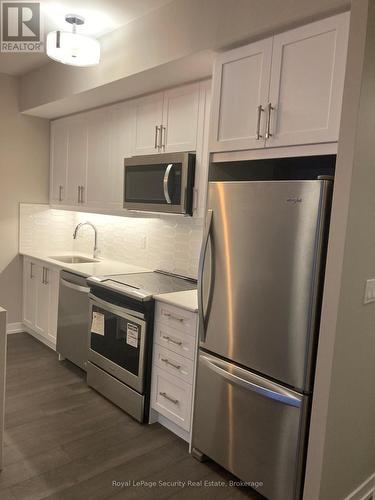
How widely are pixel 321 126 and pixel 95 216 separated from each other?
9.78 feet

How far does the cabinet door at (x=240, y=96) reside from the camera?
81.1 inches

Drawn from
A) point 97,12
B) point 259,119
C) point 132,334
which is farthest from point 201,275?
point 97,12

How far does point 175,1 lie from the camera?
7.94 feet

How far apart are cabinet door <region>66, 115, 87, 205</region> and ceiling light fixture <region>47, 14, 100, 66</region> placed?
4.36ft

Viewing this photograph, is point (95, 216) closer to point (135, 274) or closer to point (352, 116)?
point (135, 274)

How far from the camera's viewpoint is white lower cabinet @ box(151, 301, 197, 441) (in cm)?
244

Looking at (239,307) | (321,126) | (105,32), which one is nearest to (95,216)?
(105,32)

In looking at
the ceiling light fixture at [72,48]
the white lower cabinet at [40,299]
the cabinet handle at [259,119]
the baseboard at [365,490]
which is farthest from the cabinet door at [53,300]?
the baseboard at [365,490]

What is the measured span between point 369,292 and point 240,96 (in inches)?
47.7

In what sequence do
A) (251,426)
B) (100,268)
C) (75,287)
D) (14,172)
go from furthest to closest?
(14,172), (100,268), (75,287), (251,426)

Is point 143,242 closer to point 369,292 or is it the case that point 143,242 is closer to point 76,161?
point 76,161

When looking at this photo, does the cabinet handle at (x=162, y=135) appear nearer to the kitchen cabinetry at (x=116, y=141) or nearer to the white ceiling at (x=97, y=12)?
the kitchen cabinetry at (x=116, y=141)

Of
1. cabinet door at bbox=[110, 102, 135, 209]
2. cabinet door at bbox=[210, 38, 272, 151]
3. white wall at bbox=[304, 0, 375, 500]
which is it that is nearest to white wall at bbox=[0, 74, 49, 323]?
cabinet door at bbox=[110, 102, 135, 209]

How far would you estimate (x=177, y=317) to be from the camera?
2.48 meters
